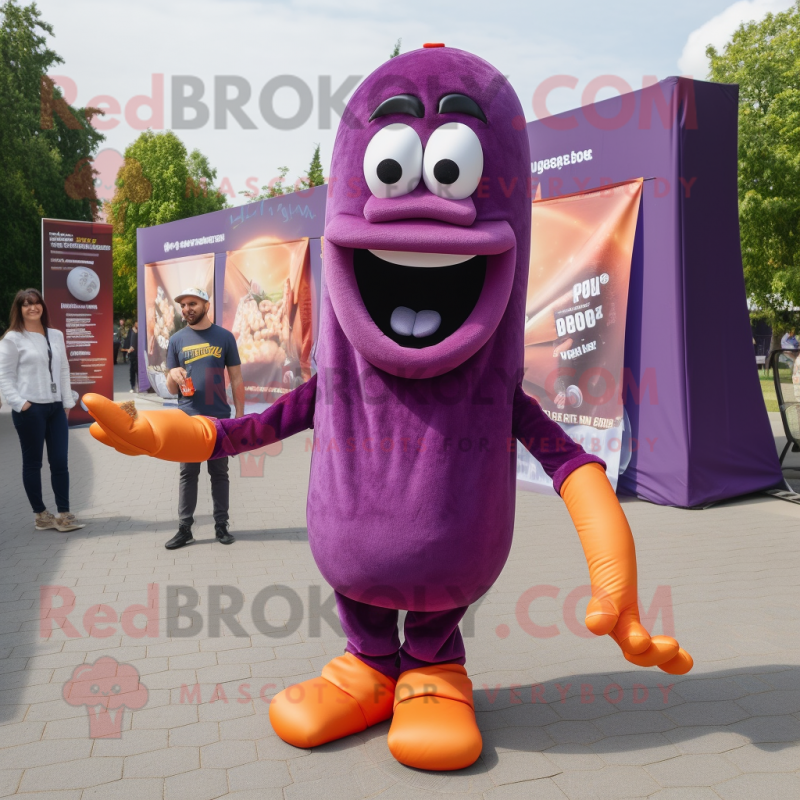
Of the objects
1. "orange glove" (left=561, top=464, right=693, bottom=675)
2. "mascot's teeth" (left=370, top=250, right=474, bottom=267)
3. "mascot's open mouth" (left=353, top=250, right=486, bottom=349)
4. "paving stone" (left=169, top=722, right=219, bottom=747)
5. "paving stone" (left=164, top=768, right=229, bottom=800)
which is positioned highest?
"mascot's teeth" (left=370, top=250, right=474, bottom=267)

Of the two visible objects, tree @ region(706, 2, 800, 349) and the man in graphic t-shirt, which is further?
tree @ region(706, 2, 800, 349)

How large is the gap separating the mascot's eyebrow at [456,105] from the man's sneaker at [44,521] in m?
4.84

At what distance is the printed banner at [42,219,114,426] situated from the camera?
473 inches

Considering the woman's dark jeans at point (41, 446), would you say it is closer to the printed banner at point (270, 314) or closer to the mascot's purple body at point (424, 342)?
the mascot's purple body at point (424, 342)

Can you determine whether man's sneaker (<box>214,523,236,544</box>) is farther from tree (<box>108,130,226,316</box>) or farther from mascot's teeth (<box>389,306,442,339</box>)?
tree (<box>108,130,226,316</box>)

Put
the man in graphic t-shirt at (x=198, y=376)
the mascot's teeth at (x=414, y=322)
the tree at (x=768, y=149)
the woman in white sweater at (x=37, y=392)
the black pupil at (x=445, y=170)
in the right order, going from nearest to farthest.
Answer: the black pupil at (x=445, y=170), the mascot's teeth at (x=414, y=322), the man in graphic t-shirt at (x=198, y=376), the woman in white sweater at (x=37, y=392), the tree at (x=768, y=149)

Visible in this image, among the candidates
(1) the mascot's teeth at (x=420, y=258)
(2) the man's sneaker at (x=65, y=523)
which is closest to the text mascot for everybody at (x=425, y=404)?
(1) the mascot's teeth at (x=420, y=258)

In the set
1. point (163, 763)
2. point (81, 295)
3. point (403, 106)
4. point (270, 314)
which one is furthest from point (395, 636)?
point (81, 295)

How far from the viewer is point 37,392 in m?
5.72

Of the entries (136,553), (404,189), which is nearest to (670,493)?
(136,553)

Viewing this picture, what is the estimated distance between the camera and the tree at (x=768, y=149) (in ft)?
65.6

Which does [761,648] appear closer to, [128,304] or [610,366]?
[610,366]

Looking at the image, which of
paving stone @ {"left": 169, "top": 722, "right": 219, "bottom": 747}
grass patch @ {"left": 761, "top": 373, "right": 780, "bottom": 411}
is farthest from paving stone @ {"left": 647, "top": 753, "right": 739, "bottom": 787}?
grass patch @ {"left": 761, "top": 373, "right": 780, "bottom": 411}

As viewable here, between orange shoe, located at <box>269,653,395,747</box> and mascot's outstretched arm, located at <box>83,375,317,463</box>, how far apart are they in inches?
37.1
